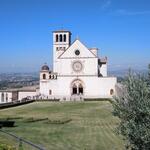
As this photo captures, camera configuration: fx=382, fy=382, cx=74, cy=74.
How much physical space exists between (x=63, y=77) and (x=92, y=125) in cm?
4346

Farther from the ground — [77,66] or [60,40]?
[60,40]

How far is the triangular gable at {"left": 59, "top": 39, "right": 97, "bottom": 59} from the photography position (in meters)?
73.1

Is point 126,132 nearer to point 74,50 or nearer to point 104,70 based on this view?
point 74,50

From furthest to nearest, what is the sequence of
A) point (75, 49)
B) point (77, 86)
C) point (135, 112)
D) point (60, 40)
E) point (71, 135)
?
point (60, 40)
point (77, 86)
point (75, 49)
point (71, 135)
point (135, 112)

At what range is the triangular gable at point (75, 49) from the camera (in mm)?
73125

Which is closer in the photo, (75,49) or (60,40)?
(75,49)

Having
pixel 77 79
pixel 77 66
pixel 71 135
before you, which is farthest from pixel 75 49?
pixel 71 135

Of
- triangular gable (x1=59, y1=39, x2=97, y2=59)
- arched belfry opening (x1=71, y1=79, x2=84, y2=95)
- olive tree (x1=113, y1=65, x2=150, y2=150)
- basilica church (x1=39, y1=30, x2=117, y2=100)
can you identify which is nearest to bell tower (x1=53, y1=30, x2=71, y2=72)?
basilica church (x1=39, y1=30, x2=117, y2=100)

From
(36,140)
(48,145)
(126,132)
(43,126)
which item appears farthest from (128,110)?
(43,126)

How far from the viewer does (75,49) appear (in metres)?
73.4

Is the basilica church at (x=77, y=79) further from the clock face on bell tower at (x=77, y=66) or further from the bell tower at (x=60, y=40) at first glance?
the bell tower at (x=60, y=40)

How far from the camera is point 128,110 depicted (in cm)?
1590

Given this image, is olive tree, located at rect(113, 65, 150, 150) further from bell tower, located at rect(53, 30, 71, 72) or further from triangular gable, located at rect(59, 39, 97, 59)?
bell tower, located at rect(53, 30, 71, 72)

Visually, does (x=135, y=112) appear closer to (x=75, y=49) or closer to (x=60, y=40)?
(x=75, y=49)
